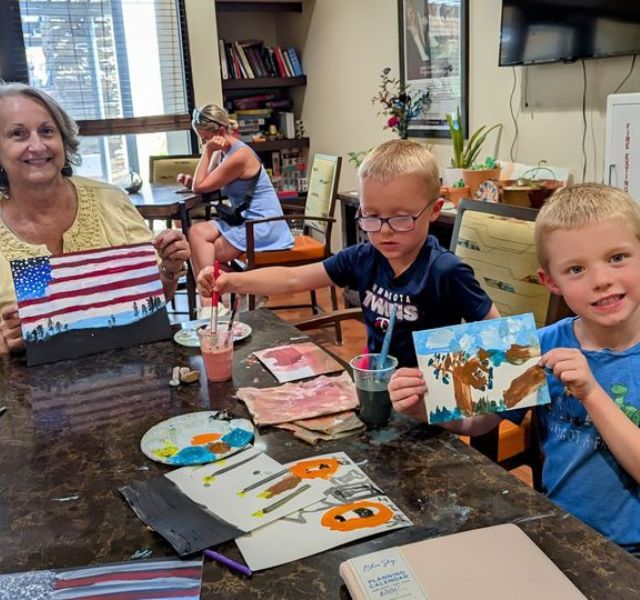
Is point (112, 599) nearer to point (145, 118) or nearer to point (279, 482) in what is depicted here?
point (279, 482)

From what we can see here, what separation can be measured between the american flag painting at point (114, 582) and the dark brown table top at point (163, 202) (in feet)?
9.16

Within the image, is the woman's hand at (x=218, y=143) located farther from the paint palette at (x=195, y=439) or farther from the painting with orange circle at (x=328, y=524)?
the painting with orange circle at (x=328, y=524)

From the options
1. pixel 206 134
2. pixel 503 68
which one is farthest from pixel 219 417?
pixel 206 134

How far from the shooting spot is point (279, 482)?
0.96m

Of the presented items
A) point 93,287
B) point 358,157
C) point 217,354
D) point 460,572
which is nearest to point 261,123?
point 358,157

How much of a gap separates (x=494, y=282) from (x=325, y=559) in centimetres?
120

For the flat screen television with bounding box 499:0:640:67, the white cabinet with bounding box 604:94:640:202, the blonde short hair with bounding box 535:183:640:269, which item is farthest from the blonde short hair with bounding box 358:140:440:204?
the flat screen television with bounding box 499:0:640:67

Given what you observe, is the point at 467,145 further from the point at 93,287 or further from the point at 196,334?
the point at 93,287

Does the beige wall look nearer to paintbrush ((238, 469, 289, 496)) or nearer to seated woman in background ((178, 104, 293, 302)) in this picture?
seated woman in background ((178, 104, 293, 302))

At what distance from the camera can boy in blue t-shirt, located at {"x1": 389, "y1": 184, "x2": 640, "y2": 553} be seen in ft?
3.52

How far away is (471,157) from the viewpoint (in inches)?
137

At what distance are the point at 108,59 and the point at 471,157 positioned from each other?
3011 millimetres

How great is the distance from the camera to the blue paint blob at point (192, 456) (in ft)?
3.39

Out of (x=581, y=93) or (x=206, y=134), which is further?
(x=206, y=134)
